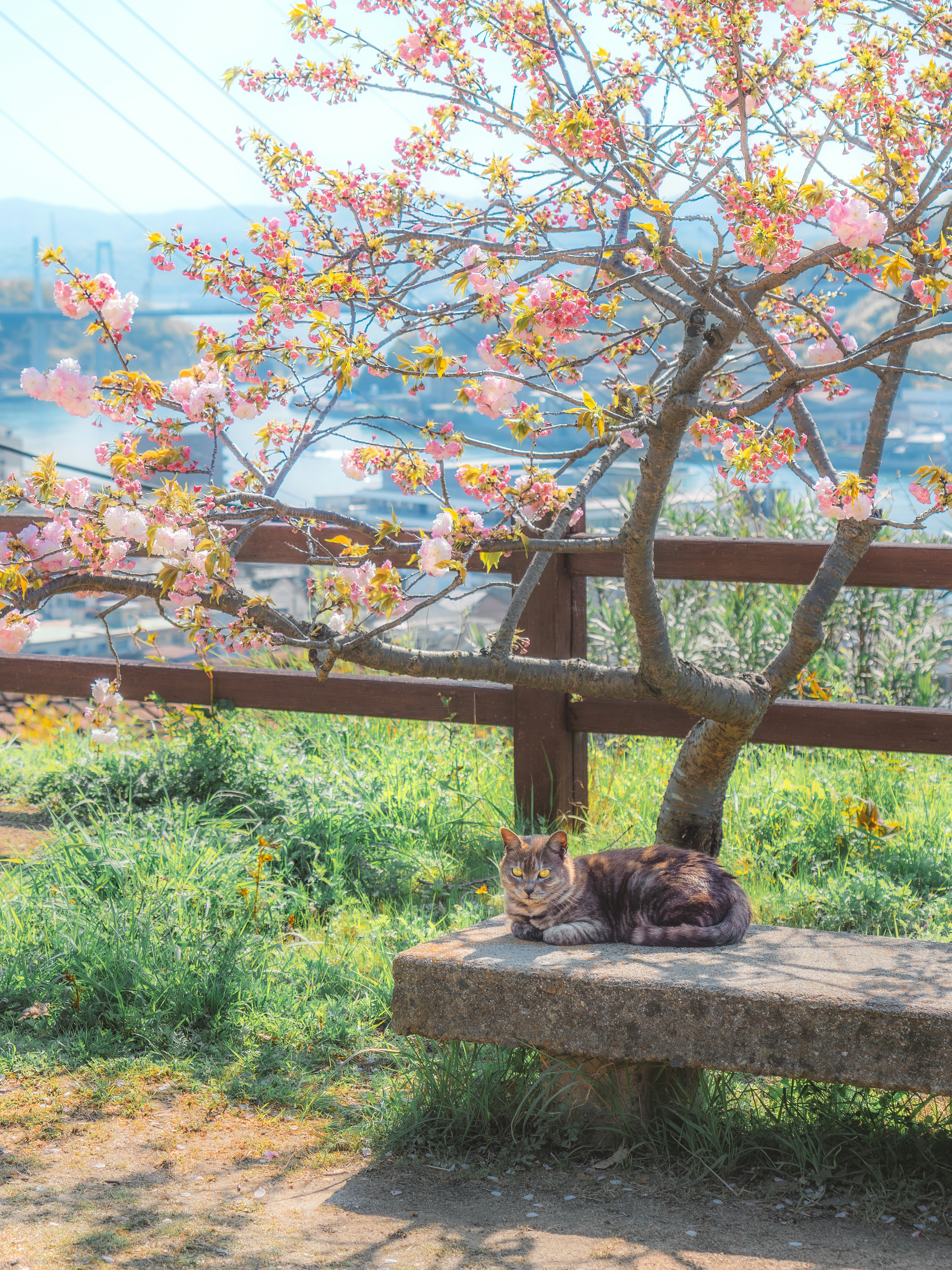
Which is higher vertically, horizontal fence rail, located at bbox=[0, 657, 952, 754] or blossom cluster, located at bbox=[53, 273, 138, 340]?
blossom cluster, located at bbox=[53, 273, 138, 340]

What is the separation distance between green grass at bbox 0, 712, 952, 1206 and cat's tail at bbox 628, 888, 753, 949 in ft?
1.03

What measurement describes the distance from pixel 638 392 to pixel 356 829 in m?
2.27

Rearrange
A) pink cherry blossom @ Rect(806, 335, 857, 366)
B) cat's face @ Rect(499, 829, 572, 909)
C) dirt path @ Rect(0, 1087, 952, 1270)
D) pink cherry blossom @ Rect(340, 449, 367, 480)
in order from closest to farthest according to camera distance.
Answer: dirt path @ Rect(0, 1087, 952, 1270), cat's face @ Rect(499, 829, 572, 909), pink cherry blossom @ Rect(340, 449, 367, 480), pink cherry blossom @ Rect(806, 335, 857, 366)

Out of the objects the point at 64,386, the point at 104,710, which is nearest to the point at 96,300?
the point at 64,386

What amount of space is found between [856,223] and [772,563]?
191 centimetres

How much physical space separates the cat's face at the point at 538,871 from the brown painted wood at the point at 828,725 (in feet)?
4.61

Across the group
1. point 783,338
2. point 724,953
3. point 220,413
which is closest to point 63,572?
point 220,413

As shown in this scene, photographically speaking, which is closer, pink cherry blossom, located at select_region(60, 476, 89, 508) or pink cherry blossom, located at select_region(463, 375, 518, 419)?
pink cherry blossom, located at select_region(463, 375, 518, 419)

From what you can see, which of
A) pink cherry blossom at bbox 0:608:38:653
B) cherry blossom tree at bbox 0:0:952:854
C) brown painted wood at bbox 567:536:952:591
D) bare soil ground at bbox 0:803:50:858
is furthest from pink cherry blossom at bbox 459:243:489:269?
bare soil ground at bbox 0:803:50:858

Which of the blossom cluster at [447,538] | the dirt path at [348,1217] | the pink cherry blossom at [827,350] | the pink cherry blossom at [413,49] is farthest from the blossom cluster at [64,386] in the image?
the pink cherry blossom at [827,350]

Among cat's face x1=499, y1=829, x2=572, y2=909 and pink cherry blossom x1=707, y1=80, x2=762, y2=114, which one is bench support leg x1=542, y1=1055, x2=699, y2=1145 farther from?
pink cherry blossom x1=707, y1=80, x2=762, y2=114

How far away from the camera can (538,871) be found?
2.72m

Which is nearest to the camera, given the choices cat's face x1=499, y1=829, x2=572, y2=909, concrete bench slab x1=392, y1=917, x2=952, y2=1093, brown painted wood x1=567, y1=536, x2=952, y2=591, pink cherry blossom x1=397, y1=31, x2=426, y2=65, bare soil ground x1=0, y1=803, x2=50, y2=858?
concrete bench slab x1=392, y1=917, x2=952, y2=1093

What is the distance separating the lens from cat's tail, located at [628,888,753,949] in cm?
260
